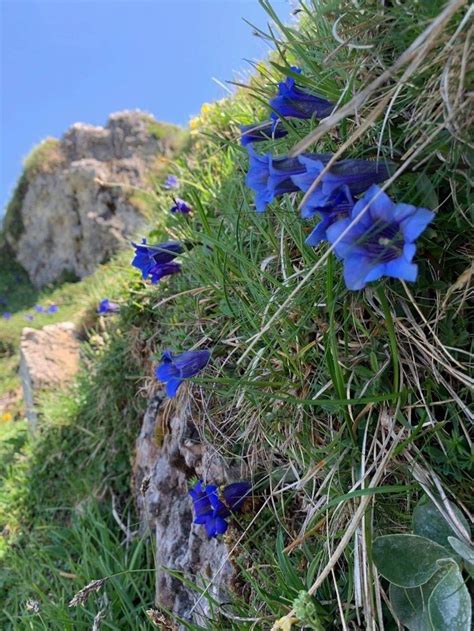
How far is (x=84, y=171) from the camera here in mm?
9820

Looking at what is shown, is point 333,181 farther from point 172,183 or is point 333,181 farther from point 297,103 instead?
point 172,183

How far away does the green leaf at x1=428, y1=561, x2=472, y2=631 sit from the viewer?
0.84 metres

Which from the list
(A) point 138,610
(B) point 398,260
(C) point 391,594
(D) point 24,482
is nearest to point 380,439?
(C) point 391,594

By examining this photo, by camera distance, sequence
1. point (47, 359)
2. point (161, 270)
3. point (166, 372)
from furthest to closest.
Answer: point (47, 359)
point (161, 270)
point (166, 372)

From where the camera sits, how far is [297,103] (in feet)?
3.75

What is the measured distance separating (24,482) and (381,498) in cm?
264

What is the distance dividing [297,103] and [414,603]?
3.17ft

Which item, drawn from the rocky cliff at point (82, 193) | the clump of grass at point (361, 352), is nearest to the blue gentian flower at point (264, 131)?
the clump of grass at point (361, 352)

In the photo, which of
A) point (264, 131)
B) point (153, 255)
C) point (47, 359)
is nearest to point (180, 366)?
point (153, 255)

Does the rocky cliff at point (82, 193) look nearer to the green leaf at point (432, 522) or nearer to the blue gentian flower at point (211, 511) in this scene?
the blue gentian flower at point (211, 511)

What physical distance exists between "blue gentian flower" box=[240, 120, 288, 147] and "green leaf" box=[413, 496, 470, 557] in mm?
844

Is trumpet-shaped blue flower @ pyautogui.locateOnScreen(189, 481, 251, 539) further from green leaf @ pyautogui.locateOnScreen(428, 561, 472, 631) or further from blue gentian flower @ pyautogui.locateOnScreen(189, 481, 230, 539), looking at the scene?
green leaf @ pyautogui.locateOnScreen(428, 561, 472, 631)

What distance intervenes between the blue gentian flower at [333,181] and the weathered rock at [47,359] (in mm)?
3530

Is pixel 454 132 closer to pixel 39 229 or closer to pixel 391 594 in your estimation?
pixel 391 594
